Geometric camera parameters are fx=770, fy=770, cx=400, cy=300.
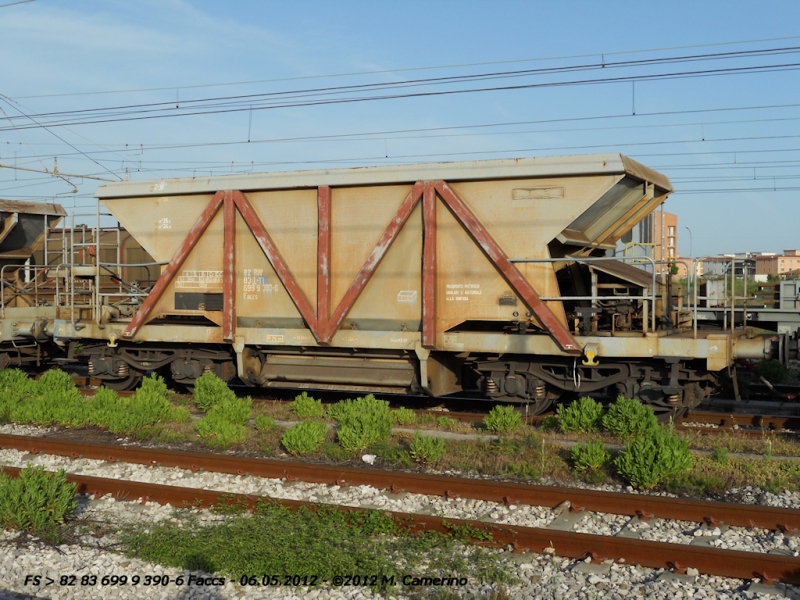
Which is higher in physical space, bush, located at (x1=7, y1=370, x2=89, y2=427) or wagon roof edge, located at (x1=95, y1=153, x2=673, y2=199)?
wagon roof edge, located at (x1=95, y1=153, x2=673, y2=199)

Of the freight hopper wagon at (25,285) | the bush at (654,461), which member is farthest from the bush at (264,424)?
the freight hopper wagon at (25,285)

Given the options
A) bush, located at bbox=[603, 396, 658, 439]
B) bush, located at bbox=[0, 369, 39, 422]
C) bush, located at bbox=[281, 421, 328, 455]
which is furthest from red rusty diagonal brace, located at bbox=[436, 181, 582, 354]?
bush, located at bbox=[0, 369, 39, 422]

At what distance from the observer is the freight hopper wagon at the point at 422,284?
10391mm

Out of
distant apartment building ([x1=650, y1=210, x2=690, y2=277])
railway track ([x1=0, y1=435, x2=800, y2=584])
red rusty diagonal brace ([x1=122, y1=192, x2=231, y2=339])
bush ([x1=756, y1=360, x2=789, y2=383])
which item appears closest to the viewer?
railway track ([x1=0, y1=435, x2=800, y2=584])

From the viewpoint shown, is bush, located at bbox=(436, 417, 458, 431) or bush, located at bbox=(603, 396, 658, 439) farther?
bush, located at bbox=(436, 417, 458, 431)

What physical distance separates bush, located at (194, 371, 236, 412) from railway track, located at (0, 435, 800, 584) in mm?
2388

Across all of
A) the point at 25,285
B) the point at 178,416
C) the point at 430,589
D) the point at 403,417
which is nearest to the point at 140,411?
the point at 178,416

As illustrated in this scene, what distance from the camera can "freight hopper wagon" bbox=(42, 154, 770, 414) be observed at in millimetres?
10391

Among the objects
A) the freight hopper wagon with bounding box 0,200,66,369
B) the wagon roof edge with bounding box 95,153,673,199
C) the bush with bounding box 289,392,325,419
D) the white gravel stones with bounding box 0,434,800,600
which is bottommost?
the white gravel stones with bounding box 0,434,800,600

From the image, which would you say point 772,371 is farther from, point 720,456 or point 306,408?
point 306,408

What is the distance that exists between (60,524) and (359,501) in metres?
2.72

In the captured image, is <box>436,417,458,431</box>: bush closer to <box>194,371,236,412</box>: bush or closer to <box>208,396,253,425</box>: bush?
<box>208,396,253,425</box>: bush

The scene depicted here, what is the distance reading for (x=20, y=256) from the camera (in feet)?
54.9

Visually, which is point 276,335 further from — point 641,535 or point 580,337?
point 641,535
